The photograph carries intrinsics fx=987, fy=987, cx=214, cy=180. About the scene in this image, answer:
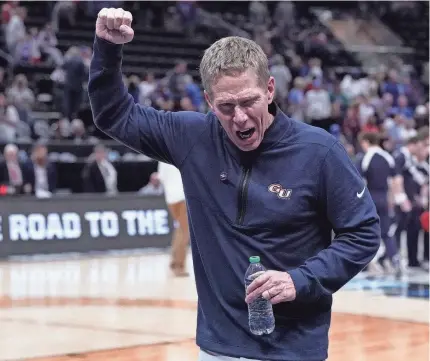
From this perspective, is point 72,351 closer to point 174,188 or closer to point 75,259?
point 174,188

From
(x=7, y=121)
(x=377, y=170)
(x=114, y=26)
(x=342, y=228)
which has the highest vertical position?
(x=114, y=26)

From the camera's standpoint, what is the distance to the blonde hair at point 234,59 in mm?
3398

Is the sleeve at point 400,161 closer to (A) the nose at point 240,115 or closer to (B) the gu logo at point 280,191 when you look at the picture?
(B) the gu logo at point 280,191

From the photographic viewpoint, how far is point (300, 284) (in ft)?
11.1

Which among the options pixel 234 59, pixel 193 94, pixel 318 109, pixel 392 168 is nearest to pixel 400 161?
pixel 392 168

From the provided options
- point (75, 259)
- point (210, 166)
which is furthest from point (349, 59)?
point (210, 166)

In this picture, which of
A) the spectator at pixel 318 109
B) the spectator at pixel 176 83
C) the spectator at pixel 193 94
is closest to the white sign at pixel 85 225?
the spectator at pixel 193 94

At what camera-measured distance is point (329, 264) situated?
11.3ft

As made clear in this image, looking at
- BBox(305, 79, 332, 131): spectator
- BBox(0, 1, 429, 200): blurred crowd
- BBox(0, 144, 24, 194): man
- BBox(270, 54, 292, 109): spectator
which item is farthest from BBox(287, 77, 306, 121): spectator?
BBox(0, 144, 24, 194): man

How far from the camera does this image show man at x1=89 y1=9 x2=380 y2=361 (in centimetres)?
344

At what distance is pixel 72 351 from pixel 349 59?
79.1 ft

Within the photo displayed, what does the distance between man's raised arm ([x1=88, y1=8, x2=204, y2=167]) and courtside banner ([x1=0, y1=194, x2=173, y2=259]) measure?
37.5 ft

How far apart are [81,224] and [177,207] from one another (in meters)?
3.29

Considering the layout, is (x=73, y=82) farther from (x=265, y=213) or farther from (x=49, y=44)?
(x=265, y=213)
